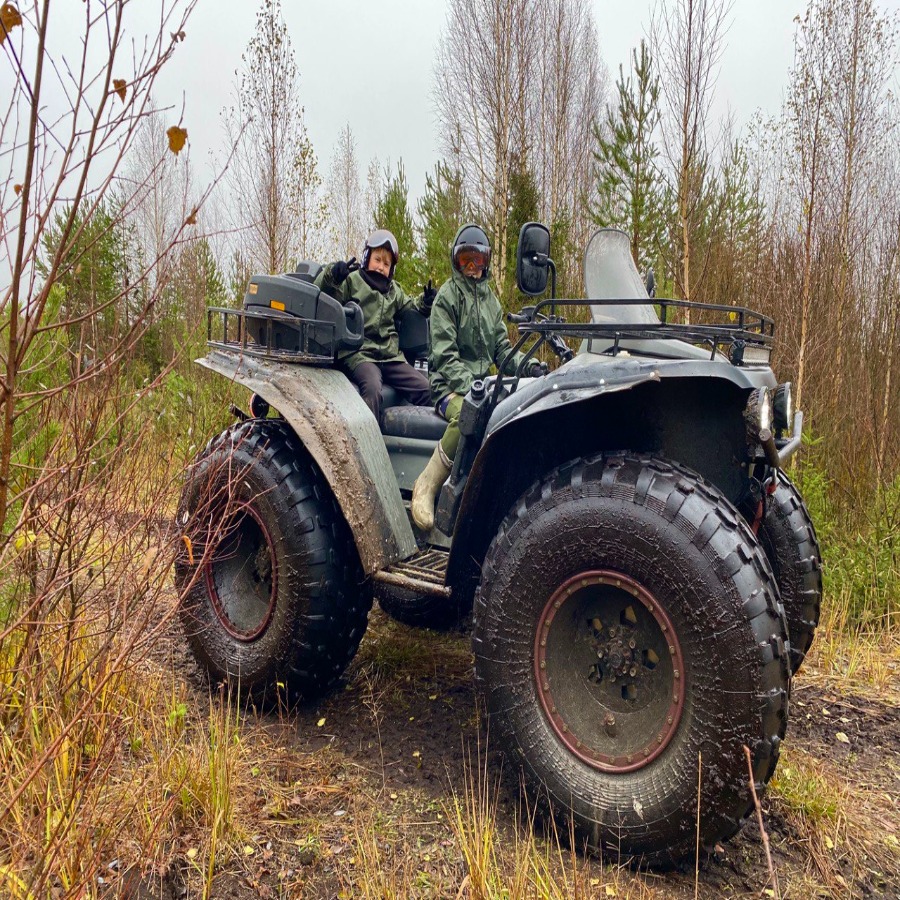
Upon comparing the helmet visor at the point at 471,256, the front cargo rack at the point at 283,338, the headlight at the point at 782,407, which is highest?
the helmet visor at the point at 471,256

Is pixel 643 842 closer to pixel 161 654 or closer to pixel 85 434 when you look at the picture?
pixel 85 434

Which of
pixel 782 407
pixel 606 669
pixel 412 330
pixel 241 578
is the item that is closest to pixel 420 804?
pixel 606 669

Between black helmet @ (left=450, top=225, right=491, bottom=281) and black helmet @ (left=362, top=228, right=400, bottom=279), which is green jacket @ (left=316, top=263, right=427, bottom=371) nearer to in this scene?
black helmet @ (left=362, top=228, right=400, bottom=279)

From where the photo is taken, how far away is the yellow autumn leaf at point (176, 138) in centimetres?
165

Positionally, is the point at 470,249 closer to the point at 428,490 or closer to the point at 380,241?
the point at 380,241

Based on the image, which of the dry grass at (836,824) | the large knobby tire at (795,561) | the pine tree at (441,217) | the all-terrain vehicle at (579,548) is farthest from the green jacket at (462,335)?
the pine tree at (441,217)

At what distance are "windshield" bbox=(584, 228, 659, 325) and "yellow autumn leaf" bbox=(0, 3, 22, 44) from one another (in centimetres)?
240

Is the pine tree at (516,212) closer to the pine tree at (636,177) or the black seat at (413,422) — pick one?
the pine tree at (636,177)

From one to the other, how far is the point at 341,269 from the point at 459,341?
70cm

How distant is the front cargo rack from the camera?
3621mm

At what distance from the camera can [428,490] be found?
350 cm

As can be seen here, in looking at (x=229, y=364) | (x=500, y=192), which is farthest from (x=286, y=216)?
(x=229, y=364)

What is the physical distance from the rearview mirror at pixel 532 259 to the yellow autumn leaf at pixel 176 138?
4.87 feet

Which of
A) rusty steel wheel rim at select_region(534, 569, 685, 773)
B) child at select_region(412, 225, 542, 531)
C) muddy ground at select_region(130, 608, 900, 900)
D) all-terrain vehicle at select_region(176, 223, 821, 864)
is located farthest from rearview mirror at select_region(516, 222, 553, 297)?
muddy ground at select_region(130, 608, 900, 900)
